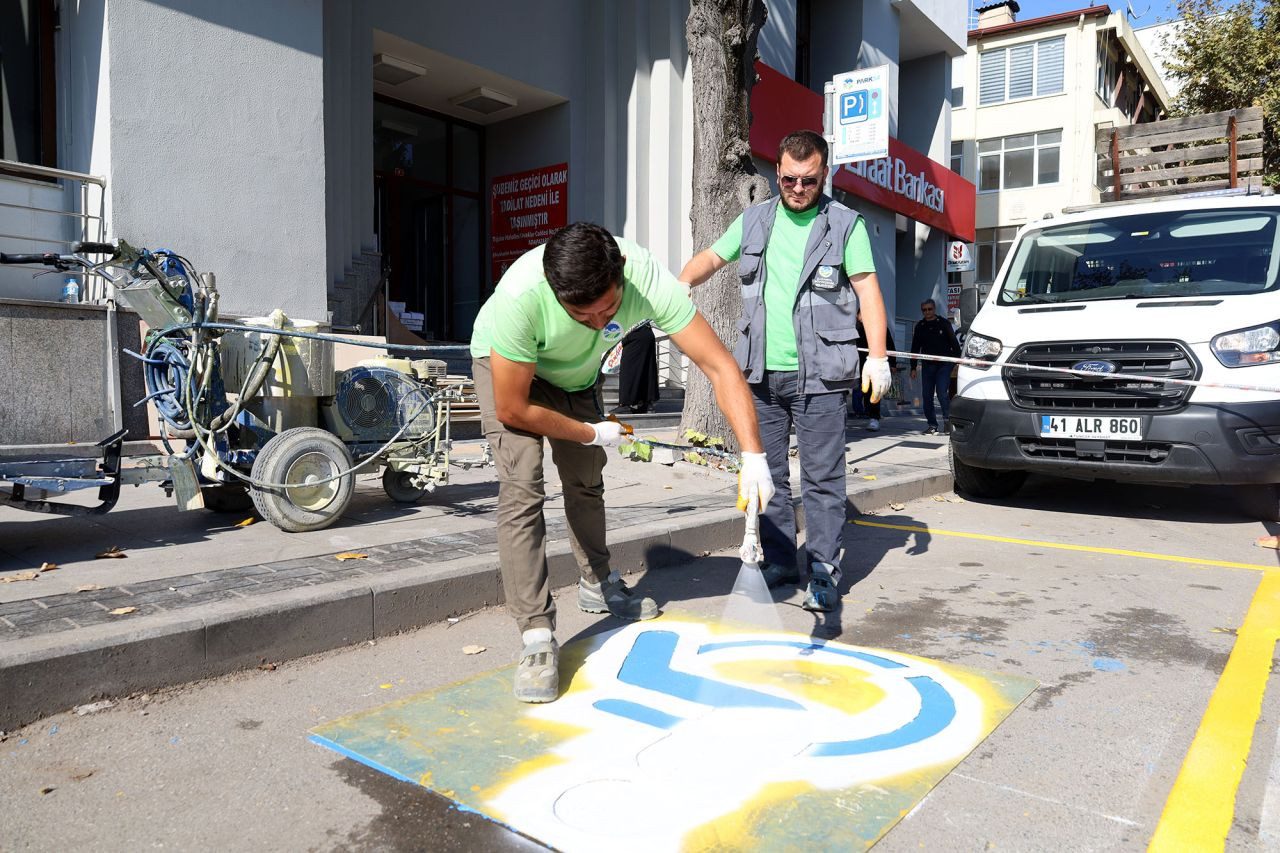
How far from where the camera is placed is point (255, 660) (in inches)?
127

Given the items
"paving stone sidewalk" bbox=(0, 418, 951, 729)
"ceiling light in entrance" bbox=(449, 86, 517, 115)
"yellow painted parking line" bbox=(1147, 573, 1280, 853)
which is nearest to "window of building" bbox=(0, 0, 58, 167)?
"paving stone sidewalk" bbox=(0, 418, 951, 729)

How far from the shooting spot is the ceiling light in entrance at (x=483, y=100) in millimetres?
12109

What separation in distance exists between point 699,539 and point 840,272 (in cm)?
183

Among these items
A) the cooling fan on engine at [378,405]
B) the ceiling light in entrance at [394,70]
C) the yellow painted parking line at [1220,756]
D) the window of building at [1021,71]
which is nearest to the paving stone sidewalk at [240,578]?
the cooling fan on engine at [378,405]

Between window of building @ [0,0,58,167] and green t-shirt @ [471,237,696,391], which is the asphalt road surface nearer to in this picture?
green t-shirt @ [471,237,696,391]

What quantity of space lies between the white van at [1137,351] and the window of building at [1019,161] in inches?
1031

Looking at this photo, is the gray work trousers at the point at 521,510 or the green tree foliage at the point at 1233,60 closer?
the gray work trousers at the point at 521,510

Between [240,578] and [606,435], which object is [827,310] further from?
[240,578]

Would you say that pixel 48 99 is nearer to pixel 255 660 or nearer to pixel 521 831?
pixel 255 660

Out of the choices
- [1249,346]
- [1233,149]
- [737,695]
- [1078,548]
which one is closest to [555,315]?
[737,695]

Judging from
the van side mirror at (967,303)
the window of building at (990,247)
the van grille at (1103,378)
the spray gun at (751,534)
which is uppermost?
the window of building at (990,247)

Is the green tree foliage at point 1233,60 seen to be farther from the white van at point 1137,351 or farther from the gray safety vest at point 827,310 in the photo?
the gray safety vest at point 827,310

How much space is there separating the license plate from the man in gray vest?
2.43 meters

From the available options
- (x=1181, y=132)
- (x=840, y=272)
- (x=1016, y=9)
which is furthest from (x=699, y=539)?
(x=1016, y=9)
